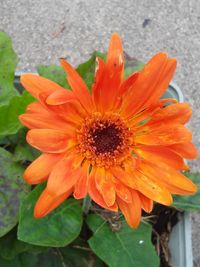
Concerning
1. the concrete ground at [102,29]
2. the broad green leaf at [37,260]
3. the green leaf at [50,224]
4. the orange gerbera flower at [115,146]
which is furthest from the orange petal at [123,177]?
the concrete ground at [102,29]

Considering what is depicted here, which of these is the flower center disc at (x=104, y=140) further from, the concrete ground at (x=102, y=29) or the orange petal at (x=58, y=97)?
the concrete ground at (x=102, y=29)

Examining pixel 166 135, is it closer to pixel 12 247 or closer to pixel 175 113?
pixel 175 113

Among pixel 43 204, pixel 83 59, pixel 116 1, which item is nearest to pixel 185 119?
pixel 43 204

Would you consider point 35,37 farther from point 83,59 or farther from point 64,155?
point 64,155

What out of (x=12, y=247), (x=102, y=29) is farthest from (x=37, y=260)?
(x=102, y=29)

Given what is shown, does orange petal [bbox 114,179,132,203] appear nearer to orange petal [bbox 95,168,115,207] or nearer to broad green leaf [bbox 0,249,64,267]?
orange petal [bbox 95,168,115,207]

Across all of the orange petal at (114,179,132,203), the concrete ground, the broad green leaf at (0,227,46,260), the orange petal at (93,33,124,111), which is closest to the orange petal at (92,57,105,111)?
the orange petal at (93,33,124,111)
